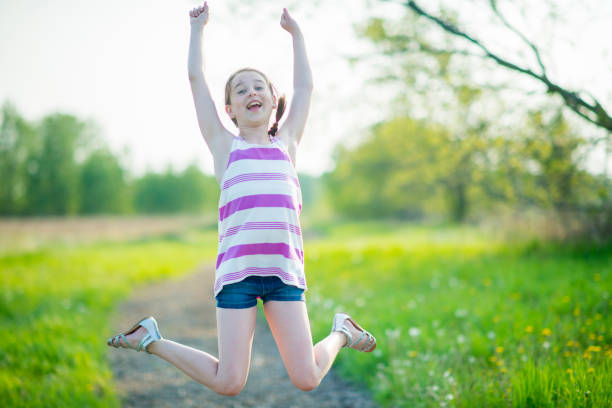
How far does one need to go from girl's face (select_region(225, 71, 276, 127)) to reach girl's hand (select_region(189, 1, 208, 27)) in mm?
432

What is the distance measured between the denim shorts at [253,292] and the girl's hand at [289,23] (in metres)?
1.57

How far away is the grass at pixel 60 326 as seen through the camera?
3.34 m

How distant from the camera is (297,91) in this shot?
2578mm

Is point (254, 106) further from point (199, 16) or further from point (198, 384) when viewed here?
point (198, 384)

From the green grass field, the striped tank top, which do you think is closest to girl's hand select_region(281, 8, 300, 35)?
the striped tank top

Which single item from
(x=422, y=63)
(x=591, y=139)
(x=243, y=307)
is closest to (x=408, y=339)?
(x=243, y=307)

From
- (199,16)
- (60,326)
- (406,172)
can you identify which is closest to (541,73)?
(199,16)

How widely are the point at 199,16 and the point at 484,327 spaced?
3.49m

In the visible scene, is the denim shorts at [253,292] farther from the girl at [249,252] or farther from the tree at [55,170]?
the tree at [55,170]

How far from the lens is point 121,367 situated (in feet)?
14.0

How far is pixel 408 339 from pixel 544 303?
5.53 feet

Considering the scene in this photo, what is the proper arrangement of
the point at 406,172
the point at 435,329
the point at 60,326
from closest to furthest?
1. the point at 435,329
2. the point at 60,326
3. the point at 406,172

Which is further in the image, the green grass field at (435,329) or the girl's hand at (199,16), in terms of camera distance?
the green grass field at (435,329)

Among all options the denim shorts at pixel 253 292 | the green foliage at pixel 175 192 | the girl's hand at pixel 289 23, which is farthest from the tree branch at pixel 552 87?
the green foliage at pixel 175 192
